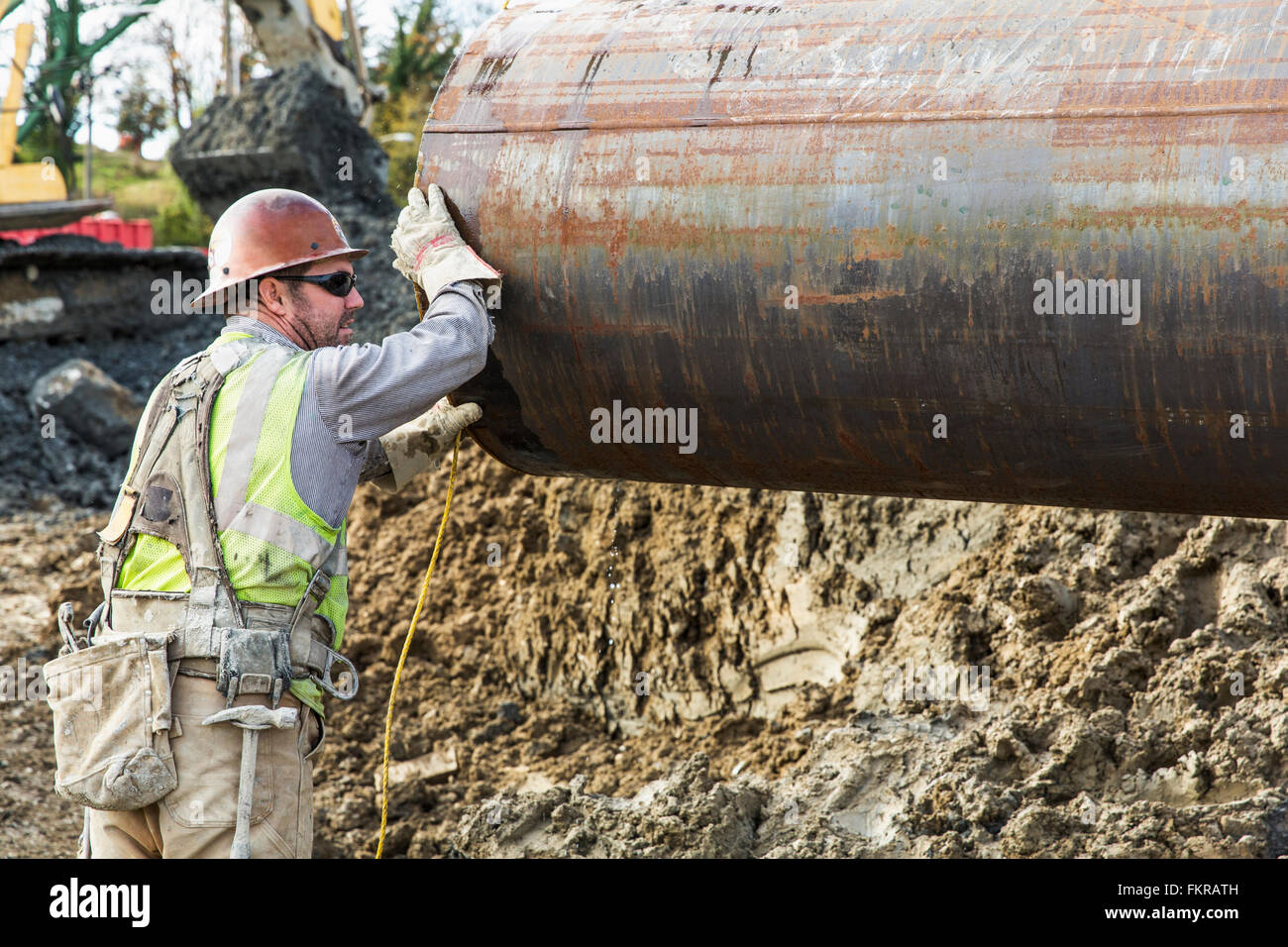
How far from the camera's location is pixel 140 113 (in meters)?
31.9

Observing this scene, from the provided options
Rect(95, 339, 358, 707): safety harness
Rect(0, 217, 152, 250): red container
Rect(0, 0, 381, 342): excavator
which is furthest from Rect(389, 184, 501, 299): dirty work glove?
Rect(0, 217, 152, 250): red container

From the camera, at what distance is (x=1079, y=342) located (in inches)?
101

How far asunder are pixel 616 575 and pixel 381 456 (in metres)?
2.41

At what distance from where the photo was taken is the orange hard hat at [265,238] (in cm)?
306

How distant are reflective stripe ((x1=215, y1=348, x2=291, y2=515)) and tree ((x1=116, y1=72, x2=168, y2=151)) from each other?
31479 millimetres

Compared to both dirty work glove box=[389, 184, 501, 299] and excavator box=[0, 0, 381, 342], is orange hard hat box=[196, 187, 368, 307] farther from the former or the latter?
excavator box=[0, 0, 381, 342]

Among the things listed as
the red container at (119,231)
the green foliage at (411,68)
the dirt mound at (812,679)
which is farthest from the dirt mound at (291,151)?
the green foliage at (411,68)

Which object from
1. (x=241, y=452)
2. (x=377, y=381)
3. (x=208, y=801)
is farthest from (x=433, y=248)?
(x=208, y=801)

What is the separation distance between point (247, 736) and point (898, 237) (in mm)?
1822

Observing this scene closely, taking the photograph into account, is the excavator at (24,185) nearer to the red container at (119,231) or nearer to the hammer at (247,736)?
the red container at (119,231)

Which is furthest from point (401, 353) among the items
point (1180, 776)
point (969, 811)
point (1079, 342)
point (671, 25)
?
point (1180, 776)

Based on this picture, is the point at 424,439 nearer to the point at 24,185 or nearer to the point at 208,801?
the point at 208,801

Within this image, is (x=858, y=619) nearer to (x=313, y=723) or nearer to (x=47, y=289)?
(x=313, y=723)

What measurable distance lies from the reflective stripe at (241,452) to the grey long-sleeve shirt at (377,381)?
9 cm
